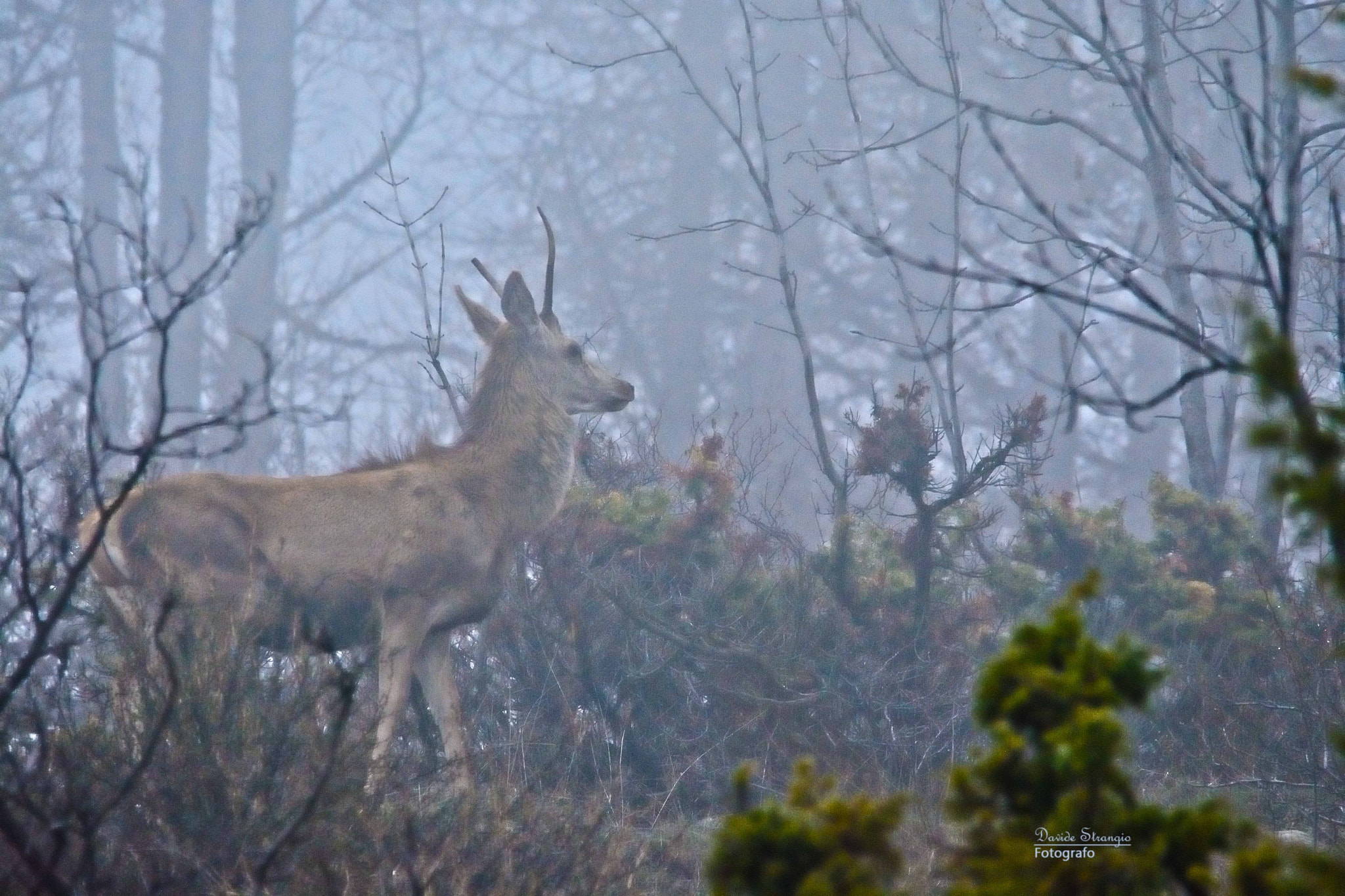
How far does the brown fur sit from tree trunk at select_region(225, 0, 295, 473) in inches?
902

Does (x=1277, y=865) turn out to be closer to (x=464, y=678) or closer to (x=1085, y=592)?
Result: (x=1085, y=592)

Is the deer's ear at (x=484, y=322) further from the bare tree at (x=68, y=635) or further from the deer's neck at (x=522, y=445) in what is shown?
the bare tree at (x=68, y=635)

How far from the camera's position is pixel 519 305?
332 inches

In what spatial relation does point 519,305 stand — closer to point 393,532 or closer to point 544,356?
point 544,356

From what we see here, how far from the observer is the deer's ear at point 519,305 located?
8.33 meters

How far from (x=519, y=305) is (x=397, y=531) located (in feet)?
6.44

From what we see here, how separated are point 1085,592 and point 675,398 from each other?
26.9 metres

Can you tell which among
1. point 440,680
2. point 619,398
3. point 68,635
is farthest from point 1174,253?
point 68,635

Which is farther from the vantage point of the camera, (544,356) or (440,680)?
(544,356)

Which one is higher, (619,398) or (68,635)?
(619,398)

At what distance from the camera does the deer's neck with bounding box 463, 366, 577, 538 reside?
25.4ft

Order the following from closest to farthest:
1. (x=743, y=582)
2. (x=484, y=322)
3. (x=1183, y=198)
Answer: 1. (x=484, y=322)
2. (x=743, y=582)
3. (x=1183, y=198)

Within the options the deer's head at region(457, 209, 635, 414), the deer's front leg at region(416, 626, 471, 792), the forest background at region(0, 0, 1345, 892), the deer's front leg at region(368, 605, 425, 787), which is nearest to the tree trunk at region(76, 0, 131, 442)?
the forest background at region(0, 0, 1345, 892)

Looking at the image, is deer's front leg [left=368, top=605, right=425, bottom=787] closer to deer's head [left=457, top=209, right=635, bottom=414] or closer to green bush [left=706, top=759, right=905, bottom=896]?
deer's head [left=457, top=209, right=635, bottom=414]
